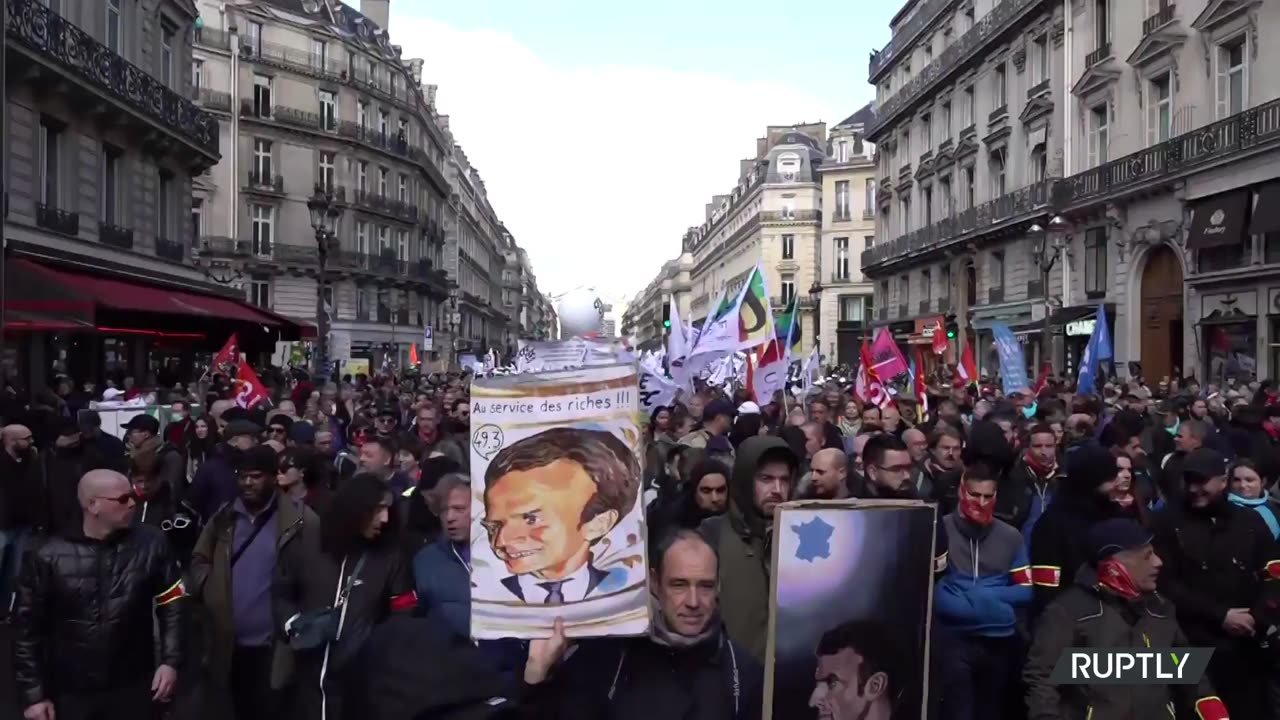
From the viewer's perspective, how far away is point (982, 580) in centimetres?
481

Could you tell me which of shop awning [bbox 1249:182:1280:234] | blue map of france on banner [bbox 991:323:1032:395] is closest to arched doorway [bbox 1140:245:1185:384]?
shop awning [bbox 1249:182:1280:234]

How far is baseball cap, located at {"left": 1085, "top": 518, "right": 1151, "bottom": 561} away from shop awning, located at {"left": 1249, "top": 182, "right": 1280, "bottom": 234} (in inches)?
832

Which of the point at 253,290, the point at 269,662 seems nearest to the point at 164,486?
the point at 269,662

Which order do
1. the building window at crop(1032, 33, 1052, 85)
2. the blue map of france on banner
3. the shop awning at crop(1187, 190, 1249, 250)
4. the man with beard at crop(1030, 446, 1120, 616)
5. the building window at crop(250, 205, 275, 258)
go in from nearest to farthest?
the man with beard at crop(1030, 446, 1120, 616), the blue map of france on banner, the shop awning at crop(1187, 190, 1249, 250), the building window at crop(1032, 33, 1052, 85), the building window at crop(250, 205, 275, 258)

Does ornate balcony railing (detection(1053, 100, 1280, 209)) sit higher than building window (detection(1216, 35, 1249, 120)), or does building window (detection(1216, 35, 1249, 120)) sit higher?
building window (detection(1216, 35, 1249, 120))

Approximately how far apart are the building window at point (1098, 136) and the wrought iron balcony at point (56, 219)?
24934 mm

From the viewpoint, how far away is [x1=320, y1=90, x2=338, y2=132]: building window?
54.3 meters

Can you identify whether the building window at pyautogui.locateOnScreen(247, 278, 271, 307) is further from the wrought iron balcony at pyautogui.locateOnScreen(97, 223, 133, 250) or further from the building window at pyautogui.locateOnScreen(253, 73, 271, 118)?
the wrought iron balcony at pyautogui.locateOnScreen(97, 223, 133, 250)

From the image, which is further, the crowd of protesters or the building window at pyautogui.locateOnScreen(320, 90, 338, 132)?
the building window at pyautogui.locateOnScreen(320, 90, 338, 132)

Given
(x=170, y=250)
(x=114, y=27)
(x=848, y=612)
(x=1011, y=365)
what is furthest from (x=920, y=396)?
(x=170, y=250)

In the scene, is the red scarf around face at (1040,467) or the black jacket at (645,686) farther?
the red scarf around face at (1040,467)

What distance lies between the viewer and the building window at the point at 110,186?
72.1 ft

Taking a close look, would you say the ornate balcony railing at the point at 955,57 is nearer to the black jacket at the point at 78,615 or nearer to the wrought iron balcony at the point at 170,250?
the wrought iron balcony at the point at 170,250

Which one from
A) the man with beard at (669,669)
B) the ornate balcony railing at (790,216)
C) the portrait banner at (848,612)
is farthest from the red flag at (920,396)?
the ornate balcony railing at (790,216)
